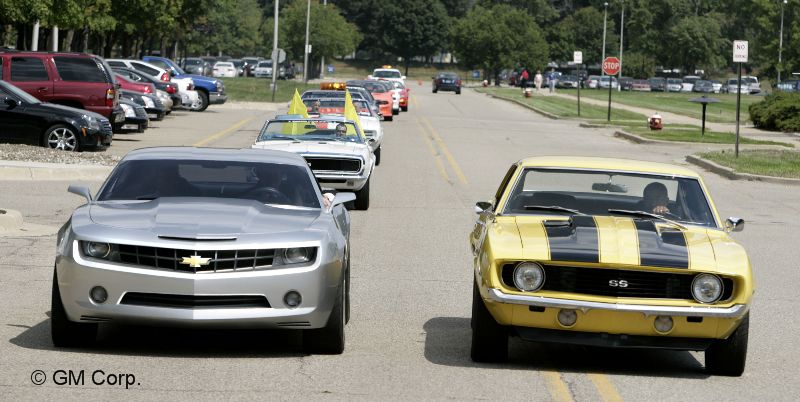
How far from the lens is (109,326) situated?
9672 mm

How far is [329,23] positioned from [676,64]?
39.2 m

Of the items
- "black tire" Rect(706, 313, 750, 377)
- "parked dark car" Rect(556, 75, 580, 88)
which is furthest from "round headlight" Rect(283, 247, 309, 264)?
"parked dark car" Rect(556, 75, 580, 88)

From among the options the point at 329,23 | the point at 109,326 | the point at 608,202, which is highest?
the point at 329,23

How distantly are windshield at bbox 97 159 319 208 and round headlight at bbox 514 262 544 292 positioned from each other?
1.93m

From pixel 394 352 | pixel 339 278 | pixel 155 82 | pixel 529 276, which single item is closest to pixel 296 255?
pixel 339 278

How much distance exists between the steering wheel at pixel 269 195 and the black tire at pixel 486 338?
5.74 ft

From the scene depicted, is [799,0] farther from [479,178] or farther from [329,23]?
[479,178]

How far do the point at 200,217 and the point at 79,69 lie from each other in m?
22.2

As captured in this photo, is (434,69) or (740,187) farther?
(434,69)

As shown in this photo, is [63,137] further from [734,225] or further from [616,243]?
[616,243]

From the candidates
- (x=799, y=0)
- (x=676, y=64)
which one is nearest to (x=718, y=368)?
(x=799, y=0)

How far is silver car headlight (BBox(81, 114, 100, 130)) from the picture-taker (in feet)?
86.5

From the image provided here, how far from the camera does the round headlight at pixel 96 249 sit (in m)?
8.31

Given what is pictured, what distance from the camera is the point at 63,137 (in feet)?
85.9
